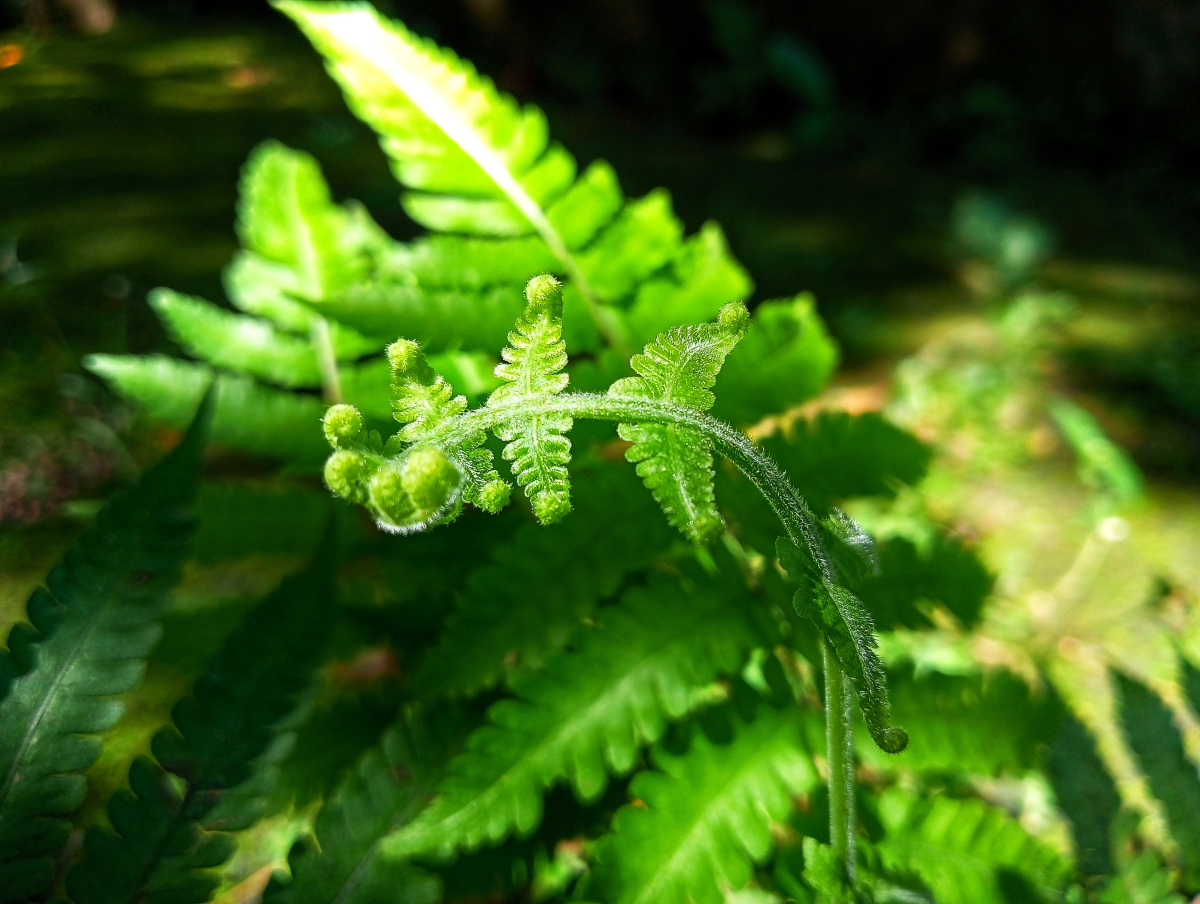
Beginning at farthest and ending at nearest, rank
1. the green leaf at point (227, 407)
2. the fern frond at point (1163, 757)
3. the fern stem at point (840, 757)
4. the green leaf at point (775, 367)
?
the green leaf at point (227, 407) < the green leaf at point (775, 367) < the fern frond at point (1163, 757) < the fern stem at point (840, 757)

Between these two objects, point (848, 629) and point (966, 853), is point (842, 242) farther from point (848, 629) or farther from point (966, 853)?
point (848, 629)

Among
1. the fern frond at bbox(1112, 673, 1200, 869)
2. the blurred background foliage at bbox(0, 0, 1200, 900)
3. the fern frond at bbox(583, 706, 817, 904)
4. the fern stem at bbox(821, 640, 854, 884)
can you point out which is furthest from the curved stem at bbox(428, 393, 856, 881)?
the fern frond at bbox(1112, 673, 1200, 869)

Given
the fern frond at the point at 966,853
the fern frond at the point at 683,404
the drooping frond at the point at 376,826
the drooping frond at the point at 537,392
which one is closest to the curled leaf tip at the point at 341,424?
the drooping frond at the point at 537,392

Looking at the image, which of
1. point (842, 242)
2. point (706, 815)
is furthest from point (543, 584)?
point (842, 242)

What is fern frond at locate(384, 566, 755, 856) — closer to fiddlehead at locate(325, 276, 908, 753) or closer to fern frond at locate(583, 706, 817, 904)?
fern frond at locate(583, 706, 817, 904)

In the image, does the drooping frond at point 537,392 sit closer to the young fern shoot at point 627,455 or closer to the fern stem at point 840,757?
the young fern shoot at point 627,455

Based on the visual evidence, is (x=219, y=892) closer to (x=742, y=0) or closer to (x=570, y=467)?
(x=570, y=467)
